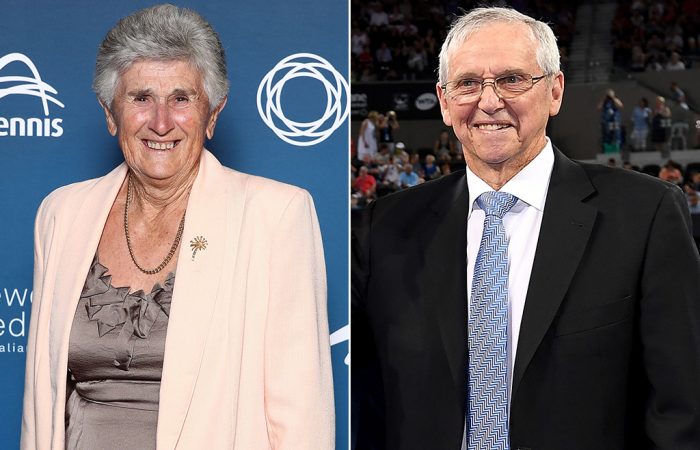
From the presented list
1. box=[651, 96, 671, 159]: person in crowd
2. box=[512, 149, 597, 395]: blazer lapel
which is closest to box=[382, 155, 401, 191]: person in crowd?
box=[651, 96, 671, 159]: person in crowd

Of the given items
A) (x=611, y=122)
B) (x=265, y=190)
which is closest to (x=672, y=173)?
(x=611, y=122)

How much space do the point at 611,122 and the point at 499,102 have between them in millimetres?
12117

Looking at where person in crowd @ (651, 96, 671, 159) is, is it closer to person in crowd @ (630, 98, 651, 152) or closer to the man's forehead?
person in crowd @ (630, 98, 651, 152)

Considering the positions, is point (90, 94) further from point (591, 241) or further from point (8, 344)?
point (591, 241)

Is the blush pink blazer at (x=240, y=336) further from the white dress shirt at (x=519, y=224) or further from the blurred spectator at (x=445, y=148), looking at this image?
the blurred spectator at (x=445, y=148)

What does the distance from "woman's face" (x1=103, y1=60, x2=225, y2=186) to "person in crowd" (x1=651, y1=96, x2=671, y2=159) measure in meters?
11.7

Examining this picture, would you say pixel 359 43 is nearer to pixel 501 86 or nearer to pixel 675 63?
pixel 675 63

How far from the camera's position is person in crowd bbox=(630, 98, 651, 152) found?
1333 centimetres

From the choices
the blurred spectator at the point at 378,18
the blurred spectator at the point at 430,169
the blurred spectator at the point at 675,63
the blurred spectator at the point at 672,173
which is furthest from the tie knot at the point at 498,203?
the blurred spectator at the point at 378,18

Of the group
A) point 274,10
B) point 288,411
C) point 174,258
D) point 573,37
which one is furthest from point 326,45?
point 573,37

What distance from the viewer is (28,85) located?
285 cm

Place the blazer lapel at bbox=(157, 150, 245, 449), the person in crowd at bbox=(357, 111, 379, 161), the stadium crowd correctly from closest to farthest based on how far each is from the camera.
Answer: the blazer lapel at bbox=(157, 150, 245, 449) < the person in crowd at bbox=(357, 111, 379, 161) < the stadium crowd

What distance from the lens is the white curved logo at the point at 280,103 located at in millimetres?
2832

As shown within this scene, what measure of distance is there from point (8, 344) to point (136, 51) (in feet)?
3.90
